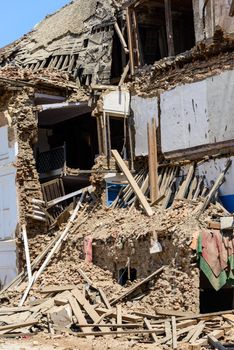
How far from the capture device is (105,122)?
22.8 m

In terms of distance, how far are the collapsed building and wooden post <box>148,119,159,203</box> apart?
37mm

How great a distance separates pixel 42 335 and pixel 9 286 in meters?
5.57

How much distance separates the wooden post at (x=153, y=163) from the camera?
790 inches

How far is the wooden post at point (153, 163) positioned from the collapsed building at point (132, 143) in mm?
37

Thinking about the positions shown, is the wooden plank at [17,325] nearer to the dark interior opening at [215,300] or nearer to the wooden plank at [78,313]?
the wooden plank at [78,313]

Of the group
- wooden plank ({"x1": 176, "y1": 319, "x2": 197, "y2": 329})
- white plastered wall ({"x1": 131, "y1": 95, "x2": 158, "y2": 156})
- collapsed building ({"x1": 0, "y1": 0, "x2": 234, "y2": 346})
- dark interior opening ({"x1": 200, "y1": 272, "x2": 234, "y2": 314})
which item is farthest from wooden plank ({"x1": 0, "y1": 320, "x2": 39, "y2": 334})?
white plastered wall ({"x1": 131, "y1": 95, "x2": 158, "y2": 156})

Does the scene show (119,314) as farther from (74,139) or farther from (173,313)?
(74,139)

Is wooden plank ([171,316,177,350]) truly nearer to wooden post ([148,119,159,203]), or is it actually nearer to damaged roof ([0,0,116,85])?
wooden post ([148,119,159,203])

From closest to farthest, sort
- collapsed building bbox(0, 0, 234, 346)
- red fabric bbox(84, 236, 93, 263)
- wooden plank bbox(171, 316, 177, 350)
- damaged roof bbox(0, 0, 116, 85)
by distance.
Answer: wooden plank bbox(171, 316, 177, 350), collapsed building bbox(0, 0, 234, 346), red fabric bbox(84, 236, 93, 263), damaged roof bbox(0, 0, 116, 85)

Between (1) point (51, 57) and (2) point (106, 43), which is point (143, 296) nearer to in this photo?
(2) point (106, 43)

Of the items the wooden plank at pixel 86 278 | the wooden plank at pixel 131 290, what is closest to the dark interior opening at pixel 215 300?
the wooden plank at pixel 131 290

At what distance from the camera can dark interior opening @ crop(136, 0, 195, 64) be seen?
23.6 m

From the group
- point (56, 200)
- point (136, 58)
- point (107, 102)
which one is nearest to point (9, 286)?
point (56, 200)

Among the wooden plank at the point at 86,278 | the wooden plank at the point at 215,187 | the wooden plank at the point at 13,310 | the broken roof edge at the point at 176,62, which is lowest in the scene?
the wooden plank at the point at 13,310
